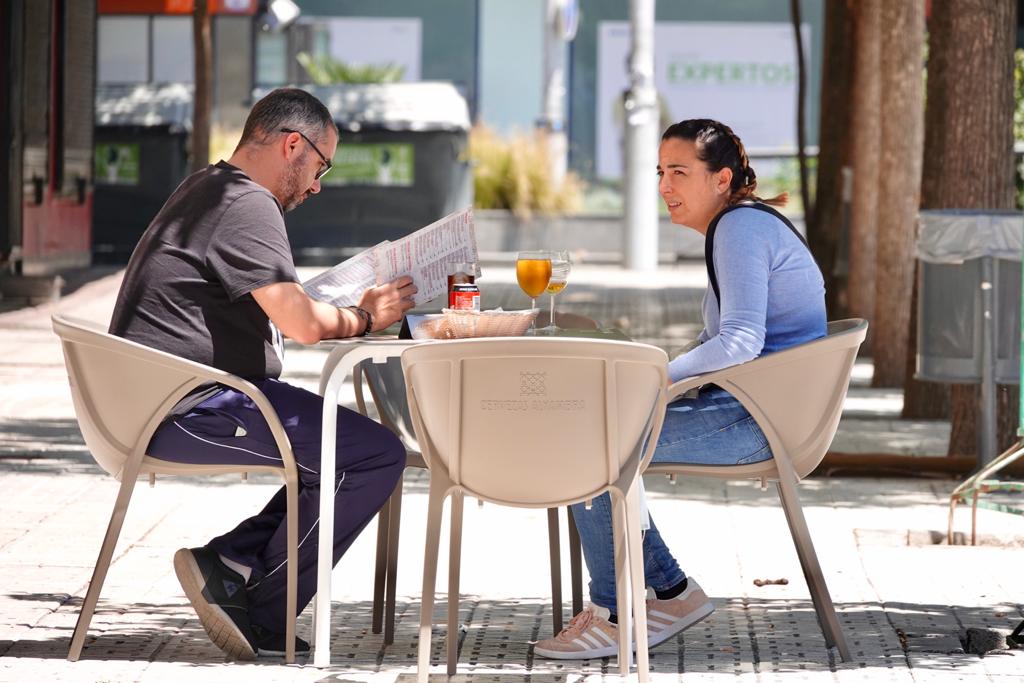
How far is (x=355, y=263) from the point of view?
4984 mm

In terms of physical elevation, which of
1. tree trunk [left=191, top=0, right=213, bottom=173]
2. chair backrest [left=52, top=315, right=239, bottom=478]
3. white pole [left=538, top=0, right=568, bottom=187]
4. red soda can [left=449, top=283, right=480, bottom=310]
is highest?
white pole [left=538, top=0, right=568, bottom=187]

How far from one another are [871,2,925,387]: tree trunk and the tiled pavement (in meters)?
2.89

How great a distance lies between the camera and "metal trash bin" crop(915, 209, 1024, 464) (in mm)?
7914

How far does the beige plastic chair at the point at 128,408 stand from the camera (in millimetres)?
4598

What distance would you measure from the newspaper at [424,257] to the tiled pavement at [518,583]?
996 mm

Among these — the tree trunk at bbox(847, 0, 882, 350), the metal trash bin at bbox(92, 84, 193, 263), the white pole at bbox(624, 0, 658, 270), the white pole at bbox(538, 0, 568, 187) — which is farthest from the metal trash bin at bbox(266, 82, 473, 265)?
the tree trunk at bbox(847, 0, 882, 350)

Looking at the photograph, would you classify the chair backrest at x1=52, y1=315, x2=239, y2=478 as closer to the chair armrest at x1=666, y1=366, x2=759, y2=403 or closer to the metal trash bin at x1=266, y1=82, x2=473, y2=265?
the chair armrest at x1=666, y1=366, x2=759, y2=403

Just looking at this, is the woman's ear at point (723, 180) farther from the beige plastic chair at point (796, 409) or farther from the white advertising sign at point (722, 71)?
the white advertising sign at point (722, 71)

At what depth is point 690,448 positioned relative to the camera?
4910mm

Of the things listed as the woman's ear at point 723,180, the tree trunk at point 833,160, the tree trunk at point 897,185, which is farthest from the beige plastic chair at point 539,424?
the tree trunk at point 833,160

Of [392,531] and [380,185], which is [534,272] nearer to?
[392,531]

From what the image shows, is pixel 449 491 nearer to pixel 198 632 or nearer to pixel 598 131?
pixel 198 632

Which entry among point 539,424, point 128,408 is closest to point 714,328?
point 539,424

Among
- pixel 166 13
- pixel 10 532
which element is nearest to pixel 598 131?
pixel 166 13
